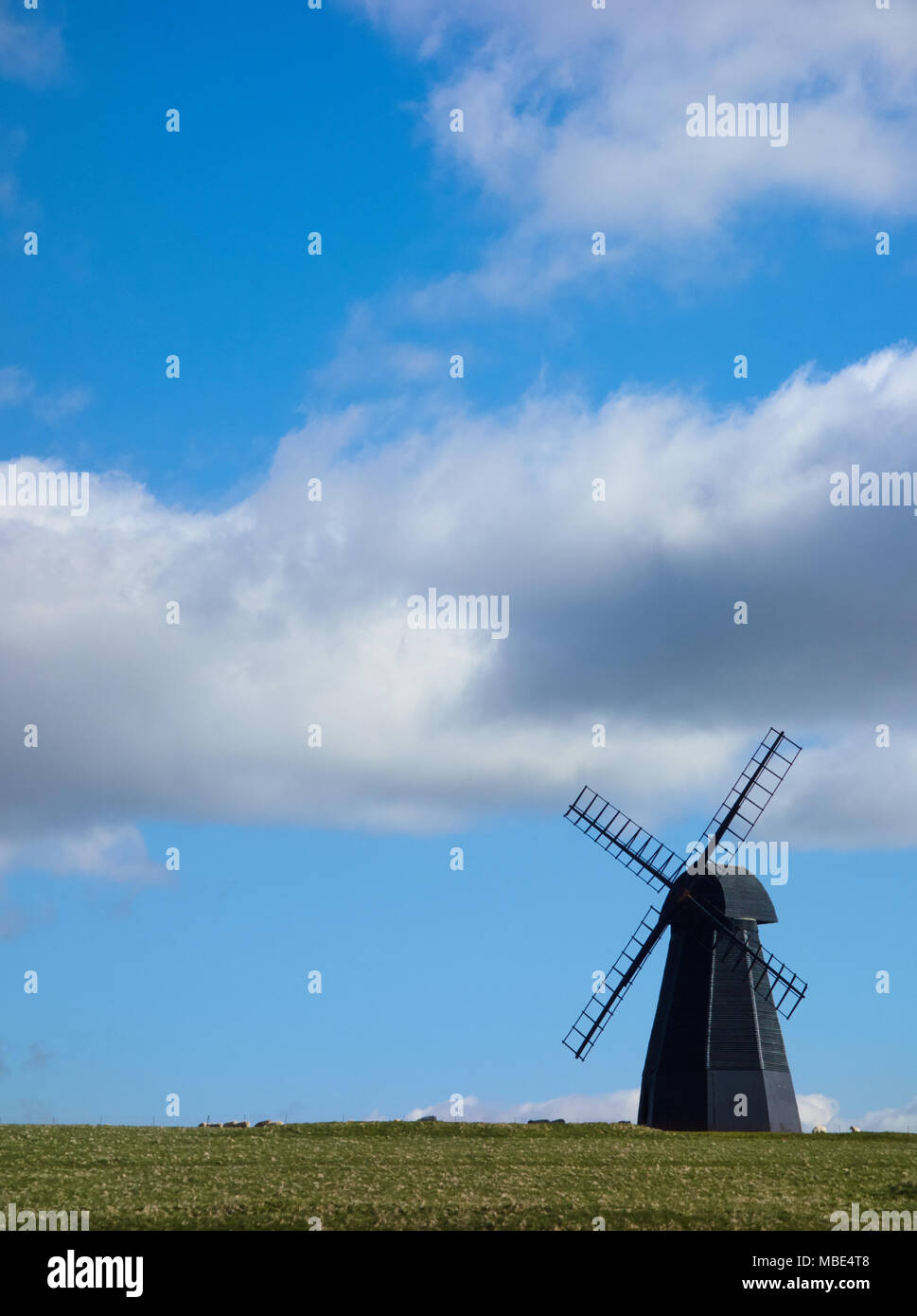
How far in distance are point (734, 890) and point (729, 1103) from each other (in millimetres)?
9660

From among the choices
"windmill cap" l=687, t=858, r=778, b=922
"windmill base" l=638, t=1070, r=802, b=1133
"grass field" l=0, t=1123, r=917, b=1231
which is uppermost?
"windmill cap" l=687, t=858, r=778, b=922

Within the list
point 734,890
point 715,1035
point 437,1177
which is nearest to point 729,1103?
point 715,1035

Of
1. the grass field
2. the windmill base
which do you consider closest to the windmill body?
the windmill base

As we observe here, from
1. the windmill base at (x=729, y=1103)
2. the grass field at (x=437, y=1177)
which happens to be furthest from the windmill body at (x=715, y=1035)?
the grass field at (x=437, y=1177)

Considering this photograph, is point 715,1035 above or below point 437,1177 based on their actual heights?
above

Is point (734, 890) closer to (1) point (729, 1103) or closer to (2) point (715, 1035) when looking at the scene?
(2) point (715, 1035)

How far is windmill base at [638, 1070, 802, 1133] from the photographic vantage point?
61.2 meters

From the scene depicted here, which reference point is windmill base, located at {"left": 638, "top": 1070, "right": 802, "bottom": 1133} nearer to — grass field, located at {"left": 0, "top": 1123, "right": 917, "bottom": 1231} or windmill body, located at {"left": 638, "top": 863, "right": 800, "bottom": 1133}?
windmill body, located at {"left": 638, "top": 863, "right": 800, "bottom": 1133}

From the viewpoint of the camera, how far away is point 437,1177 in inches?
1465

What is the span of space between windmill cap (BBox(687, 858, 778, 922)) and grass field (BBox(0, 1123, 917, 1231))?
12968 mm

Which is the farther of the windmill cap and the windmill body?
the windmill cap

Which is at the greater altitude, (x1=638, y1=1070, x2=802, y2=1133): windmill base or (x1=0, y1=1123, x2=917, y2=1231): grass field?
(x1=638, y1=1070, x2=802, y2=1133): windmill base

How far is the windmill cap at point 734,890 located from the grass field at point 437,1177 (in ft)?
42.5
